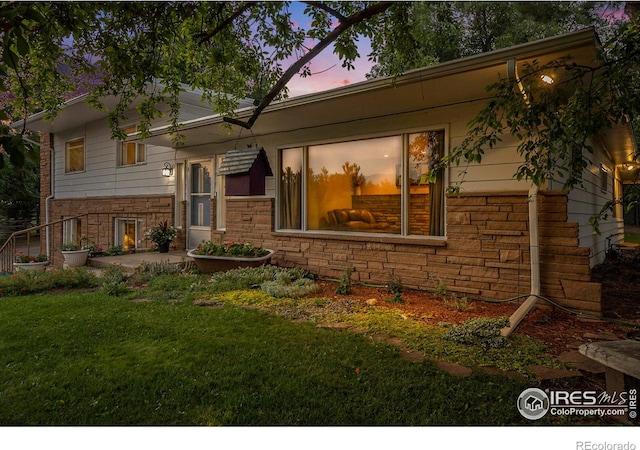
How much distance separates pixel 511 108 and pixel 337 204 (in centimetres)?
360

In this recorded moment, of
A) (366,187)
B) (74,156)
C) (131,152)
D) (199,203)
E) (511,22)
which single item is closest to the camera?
(366,187)

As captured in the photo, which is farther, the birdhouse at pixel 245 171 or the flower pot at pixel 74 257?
the flower pot at pixel 74 257

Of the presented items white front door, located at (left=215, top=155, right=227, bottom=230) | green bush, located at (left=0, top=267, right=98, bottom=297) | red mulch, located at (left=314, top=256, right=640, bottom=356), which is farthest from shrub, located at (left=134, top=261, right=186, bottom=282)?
red mulch, located at (left=314, top=256, right=640, bottom=356)

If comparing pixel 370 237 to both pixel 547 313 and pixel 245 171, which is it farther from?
pixel 547 313

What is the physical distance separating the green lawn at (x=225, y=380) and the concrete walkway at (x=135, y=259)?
117 inches

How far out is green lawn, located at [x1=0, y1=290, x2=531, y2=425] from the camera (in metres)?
1.97

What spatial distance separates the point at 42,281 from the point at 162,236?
252 centimetres

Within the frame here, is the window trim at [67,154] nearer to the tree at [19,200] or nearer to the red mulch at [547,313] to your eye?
the tree at [19,200]

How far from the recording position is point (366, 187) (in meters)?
5.61

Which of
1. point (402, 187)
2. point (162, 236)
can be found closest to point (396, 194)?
point (402, 187)

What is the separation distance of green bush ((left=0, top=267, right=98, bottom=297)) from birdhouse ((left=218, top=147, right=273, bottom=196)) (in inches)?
102

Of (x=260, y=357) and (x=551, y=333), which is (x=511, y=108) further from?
(x=260, y=357)

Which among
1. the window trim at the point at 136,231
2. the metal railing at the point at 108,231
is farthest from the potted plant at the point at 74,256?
the window trim at the point at 136,231

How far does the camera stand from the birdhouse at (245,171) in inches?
227
